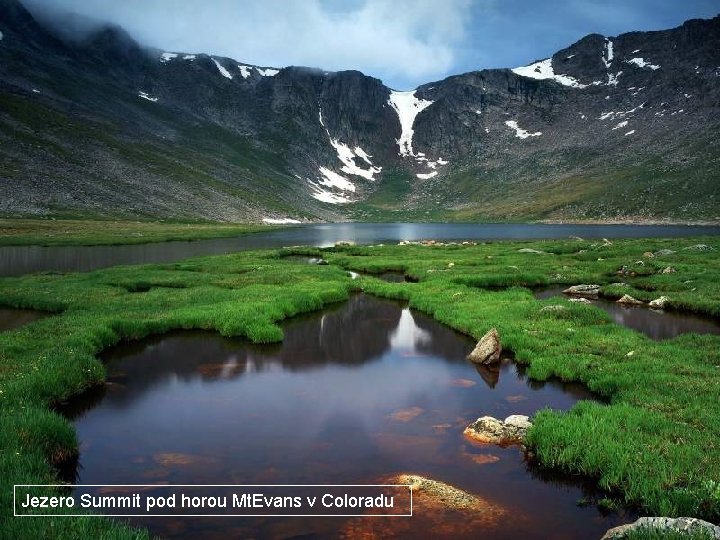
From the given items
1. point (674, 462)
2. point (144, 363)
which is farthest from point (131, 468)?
point (674, 462)

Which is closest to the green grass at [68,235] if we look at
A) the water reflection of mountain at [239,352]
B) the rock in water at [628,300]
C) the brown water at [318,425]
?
the water reflection of mountain at [239,352]

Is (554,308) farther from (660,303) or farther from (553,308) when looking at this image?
(660,303)

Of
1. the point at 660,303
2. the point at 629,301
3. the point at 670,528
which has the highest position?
the point at 660,303

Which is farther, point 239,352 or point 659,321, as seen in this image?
point 659,321

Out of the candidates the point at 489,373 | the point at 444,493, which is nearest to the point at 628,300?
the point at 489,373

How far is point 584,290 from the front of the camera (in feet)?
141

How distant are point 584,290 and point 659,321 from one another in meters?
10.7

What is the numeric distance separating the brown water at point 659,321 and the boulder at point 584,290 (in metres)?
3.68

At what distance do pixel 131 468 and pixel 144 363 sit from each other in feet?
36.1

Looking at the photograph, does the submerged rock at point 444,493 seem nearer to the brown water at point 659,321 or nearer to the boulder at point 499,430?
the boulder at point 499,430

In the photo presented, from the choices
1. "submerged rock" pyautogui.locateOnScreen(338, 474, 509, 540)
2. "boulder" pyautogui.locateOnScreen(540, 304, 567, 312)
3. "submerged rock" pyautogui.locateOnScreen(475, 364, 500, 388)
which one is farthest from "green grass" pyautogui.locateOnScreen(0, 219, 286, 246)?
"submerged rock" pyautogui.locateOnScreen(338, 474, 509, 540)

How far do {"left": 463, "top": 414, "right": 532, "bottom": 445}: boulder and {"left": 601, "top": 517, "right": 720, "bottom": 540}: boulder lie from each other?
5.45 m

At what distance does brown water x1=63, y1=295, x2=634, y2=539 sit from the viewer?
11258mm

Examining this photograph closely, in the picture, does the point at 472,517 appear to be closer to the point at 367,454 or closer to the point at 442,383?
the point at 367,454
